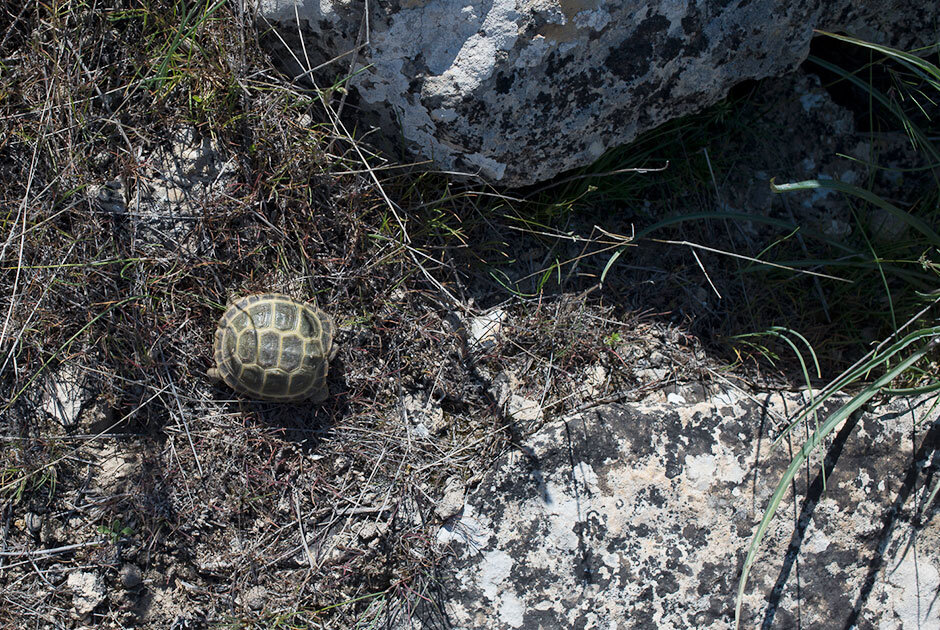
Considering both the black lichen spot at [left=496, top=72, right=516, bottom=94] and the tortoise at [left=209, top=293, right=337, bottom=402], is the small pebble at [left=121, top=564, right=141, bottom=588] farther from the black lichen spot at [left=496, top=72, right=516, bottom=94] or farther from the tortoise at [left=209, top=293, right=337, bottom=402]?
the black lichen spot at [left=496, top=72, right=516, bottom=94]

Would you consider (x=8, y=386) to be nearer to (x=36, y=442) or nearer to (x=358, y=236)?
(x=36, y=442)

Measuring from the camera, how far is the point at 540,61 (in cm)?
217

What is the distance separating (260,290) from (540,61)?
133cm

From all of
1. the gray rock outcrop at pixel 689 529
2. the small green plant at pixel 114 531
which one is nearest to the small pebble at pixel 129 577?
the small green plant at pixel 114 531

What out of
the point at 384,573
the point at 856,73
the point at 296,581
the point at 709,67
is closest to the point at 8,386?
the point at 296,581

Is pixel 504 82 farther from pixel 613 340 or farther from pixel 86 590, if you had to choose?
pixel 86 590

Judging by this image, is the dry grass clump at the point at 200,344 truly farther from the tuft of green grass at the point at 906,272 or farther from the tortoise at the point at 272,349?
the tuft of green grass at the point at 906,272

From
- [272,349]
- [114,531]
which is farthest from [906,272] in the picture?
[114,531]

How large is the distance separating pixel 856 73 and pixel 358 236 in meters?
2.08

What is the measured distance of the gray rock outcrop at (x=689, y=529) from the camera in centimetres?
230

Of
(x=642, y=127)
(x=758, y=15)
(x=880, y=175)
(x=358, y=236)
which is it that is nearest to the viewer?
(x=758, y=15)

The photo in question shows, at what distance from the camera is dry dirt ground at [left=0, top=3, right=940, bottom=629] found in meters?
2.45

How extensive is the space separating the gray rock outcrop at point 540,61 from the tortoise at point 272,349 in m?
0.77

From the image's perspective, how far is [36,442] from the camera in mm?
2453
